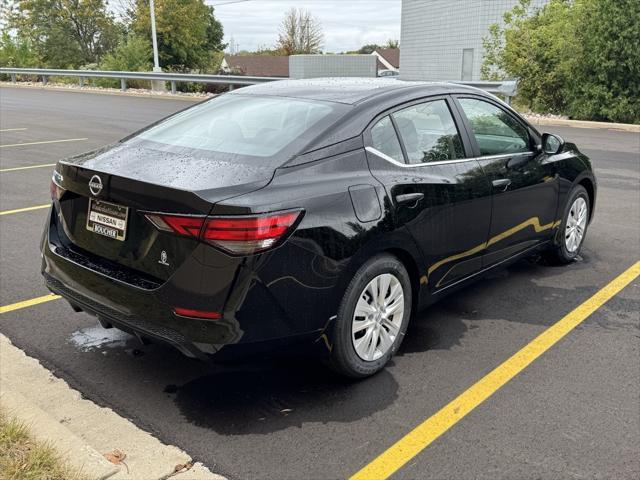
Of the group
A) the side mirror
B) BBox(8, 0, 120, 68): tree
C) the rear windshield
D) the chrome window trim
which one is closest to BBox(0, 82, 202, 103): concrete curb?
BBox(8, 0, 120, 68): tree

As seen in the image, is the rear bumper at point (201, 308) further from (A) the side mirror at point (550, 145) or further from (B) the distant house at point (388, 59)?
(B) the distant house at point (388, 59)

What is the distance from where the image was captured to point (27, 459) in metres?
2.78

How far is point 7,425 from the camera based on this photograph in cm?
299

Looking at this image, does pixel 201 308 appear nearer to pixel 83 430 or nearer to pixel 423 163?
pixel 83 430

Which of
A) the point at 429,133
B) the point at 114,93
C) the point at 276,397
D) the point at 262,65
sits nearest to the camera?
the point at 276,397

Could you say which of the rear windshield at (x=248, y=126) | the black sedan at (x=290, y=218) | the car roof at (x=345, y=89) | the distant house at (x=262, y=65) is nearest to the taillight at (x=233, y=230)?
the black sedan at (x=290, y=218)

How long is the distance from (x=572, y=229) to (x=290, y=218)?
136 inches

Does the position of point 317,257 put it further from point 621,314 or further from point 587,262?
point 587,262

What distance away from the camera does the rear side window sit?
375cm

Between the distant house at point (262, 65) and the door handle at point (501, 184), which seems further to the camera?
the distant house at point (262, 65)

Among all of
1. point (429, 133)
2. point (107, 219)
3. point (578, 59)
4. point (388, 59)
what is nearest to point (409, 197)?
point (429, 133)

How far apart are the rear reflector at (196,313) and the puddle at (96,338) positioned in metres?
1.23

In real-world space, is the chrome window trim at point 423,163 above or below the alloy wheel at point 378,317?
above

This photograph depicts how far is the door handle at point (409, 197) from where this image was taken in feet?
12.1
